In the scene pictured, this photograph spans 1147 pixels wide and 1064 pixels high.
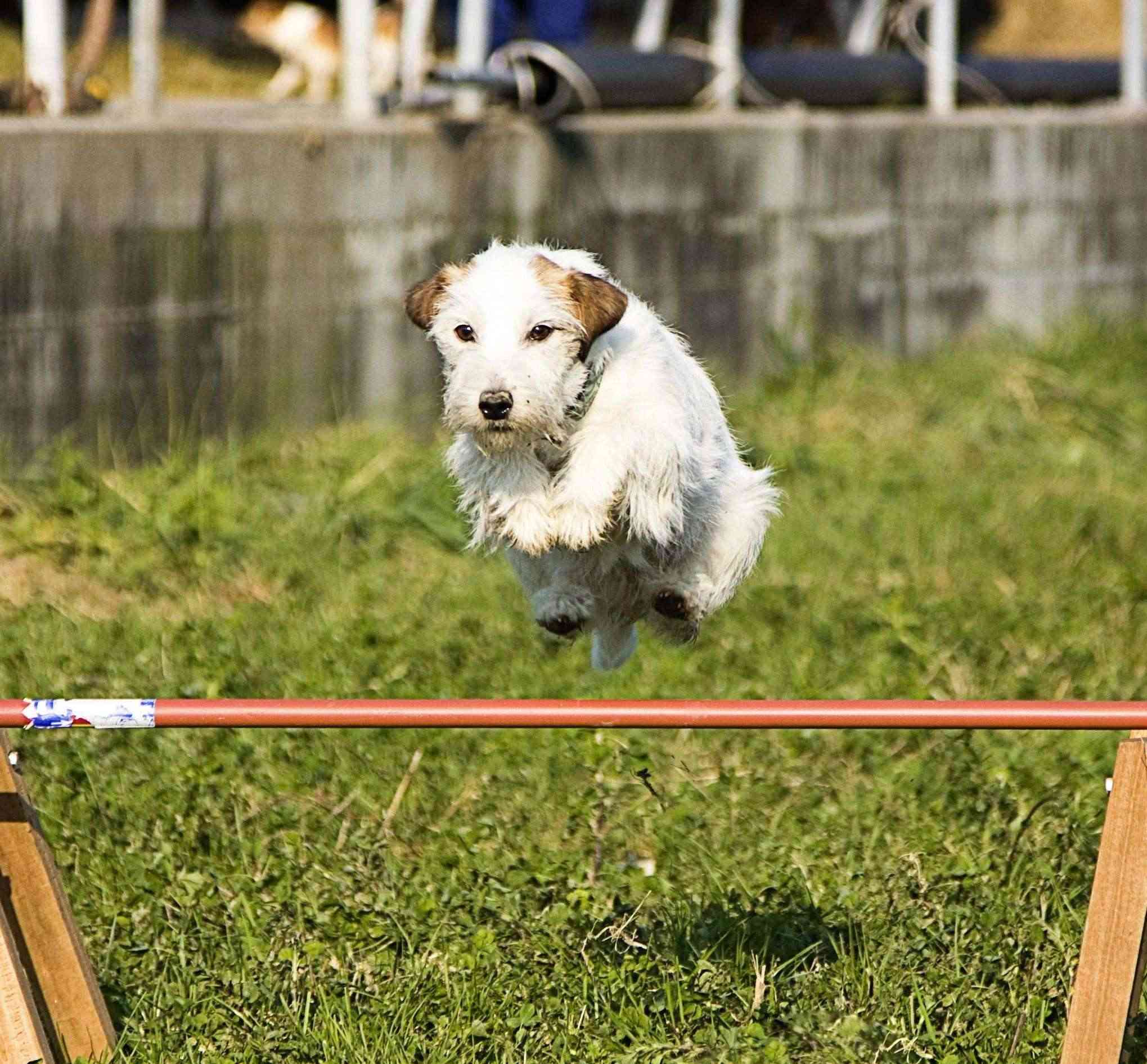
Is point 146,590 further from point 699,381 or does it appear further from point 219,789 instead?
point 699,381

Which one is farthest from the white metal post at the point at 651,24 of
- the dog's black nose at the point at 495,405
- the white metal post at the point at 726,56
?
the dog's black nose at the point at 495,405

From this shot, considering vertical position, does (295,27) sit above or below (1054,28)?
below

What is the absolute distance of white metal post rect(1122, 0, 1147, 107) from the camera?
507 inches

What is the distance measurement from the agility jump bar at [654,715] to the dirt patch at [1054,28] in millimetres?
15730

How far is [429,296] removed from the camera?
412 centimetres

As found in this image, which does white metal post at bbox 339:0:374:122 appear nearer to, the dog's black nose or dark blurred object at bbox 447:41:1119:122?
dark blurred object at bbox 447:41:1119:122

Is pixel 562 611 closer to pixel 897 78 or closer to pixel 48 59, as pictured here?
pixel 48 59

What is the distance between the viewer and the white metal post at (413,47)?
9398mm

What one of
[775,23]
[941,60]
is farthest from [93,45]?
[775,23]

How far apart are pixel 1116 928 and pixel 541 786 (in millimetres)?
2304

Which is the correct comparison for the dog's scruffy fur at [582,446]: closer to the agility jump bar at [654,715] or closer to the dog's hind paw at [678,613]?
the dog's hind paw at [678,613]

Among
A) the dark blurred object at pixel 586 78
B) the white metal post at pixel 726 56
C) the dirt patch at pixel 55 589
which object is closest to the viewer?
the dirt patch at pixel 55 589

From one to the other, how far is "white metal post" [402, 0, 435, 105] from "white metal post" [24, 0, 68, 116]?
66.8 inches

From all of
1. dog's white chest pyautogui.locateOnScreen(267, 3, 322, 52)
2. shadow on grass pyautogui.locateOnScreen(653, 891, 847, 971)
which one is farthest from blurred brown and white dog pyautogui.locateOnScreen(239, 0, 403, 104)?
shadow on grass pyautogui.locateOnScreen(653, 891, 847, 971)
